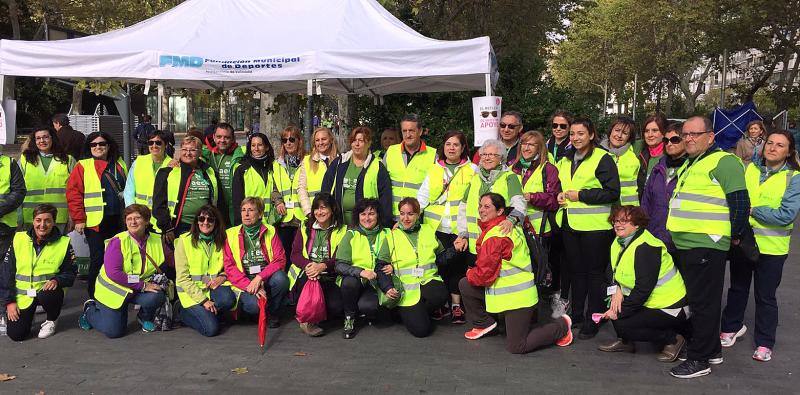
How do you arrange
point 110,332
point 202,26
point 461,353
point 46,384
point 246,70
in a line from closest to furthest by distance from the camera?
point 46,384, point 461,353, point 110,332, point 246,70, point 202,26

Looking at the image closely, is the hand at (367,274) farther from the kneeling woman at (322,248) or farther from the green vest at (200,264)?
the green vest at (200,264)

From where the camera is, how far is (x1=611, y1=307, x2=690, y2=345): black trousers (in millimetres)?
4977

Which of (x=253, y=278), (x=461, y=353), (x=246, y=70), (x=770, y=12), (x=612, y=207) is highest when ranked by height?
(x=770, y=12)

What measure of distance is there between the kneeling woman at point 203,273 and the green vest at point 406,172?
1.57 meters

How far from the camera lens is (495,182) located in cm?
569

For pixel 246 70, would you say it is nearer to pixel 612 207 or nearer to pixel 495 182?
pixel 495 182

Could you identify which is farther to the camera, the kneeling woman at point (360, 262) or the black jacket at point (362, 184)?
the black jacket at point (362, 184)

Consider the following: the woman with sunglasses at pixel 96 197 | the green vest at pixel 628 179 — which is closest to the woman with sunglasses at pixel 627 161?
the green vest at pixel 628 179

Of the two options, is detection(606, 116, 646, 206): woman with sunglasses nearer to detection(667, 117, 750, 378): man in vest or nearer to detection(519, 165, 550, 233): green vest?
detection(519, 165, 550, 233): green vest

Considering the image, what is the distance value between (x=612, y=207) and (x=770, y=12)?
21579 millimetres

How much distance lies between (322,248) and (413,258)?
0.78m

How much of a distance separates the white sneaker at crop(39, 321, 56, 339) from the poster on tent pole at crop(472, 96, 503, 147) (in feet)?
13.1

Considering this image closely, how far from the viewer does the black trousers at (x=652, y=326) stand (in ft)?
16.3

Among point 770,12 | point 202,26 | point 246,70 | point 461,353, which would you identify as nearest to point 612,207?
point 461,353
